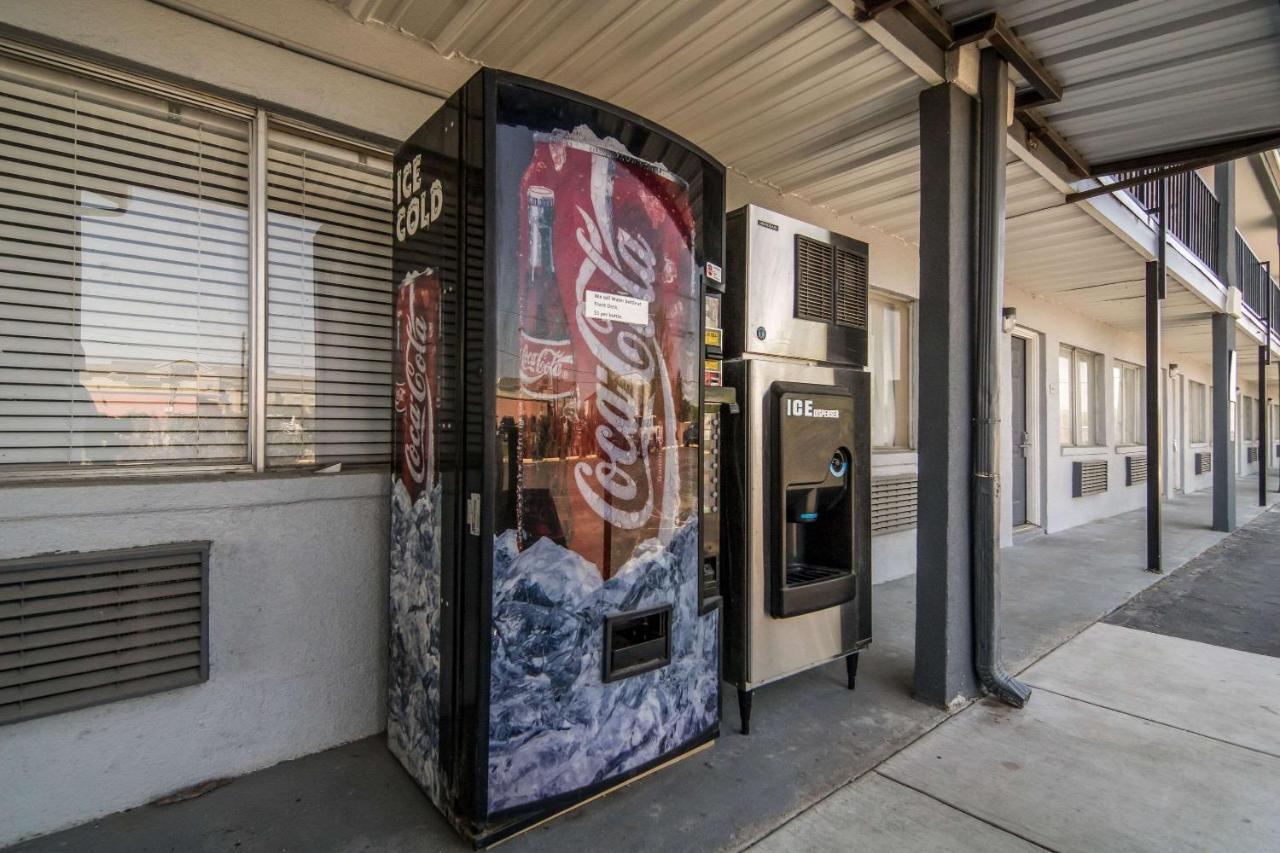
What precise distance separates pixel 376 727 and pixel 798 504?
2034 millimetres

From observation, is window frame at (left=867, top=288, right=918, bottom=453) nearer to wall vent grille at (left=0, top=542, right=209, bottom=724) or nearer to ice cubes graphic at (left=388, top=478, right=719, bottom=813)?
ice cubes graphic at (left=388, top=478, right=719, bottom=813)

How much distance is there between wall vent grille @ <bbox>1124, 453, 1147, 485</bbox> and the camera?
976cm

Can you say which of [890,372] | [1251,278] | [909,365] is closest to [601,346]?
[890,372]

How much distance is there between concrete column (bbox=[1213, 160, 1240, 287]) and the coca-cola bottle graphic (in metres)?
10.2

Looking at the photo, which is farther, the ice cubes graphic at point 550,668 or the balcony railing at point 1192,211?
the balcony railing at point 1192,211

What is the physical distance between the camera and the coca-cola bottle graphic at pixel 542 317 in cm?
186

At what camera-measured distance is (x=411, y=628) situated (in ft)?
7.17

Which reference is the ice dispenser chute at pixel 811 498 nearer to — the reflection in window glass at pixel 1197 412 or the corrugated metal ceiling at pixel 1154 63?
the corrugated metal ceiling at pixel 1154 63

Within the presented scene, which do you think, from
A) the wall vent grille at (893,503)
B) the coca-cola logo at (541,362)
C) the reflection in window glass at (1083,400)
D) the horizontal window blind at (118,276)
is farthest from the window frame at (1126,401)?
the horizontal window blind at (118,276)

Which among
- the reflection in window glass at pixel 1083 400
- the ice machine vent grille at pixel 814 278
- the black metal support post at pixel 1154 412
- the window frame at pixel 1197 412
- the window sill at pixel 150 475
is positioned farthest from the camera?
the window frame at pixel 1197 412

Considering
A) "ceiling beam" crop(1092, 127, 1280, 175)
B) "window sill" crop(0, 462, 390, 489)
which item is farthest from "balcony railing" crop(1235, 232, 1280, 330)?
"window sill" crop(0, 462, 390, 489)

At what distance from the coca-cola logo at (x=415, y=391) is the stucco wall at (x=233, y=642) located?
429 mm

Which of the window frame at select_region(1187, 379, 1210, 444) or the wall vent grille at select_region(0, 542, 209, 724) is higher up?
the window frame at select_region(1187, 379, 1210, 444)

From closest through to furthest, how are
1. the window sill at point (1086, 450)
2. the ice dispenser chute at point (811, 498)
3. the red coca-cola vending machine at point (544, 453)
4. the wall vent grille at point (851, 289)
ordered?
1. the red coca-cola vending machine at point (544, 453)
2. the ice dispenser chute at point (811, 498)
3. the wall vent grille at point (851, 289)
4. the window sill at point (1086, 450)
